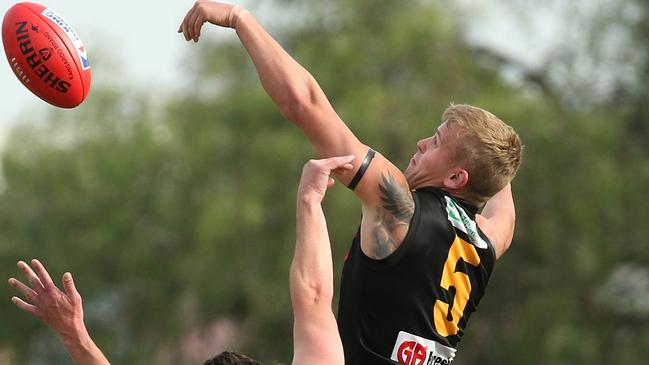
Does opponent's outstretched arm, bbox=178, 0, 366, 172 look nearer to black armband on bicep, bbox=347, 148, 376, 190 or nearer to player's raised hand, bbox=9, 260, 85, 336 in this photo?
black armband on bicep, bbox=347, 148, 376, 190

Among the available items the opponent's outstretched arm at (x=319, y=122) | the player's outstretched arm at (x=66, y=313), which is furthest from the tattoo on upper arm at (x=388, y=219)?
the player's outstretched arm at (x=66, y=313)

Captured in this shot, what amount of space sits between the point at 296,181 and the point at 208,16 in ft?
61.8

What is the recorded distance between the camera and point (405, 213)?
5699 millimetres

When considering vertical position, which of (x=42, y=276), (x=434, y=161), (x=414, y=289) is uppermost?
(x=434, y=161)

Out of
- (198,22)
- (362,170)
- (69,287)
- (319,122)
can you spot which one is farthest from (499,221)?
(69,287)

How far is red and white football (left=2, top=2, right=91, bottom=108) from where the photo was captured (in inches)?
283

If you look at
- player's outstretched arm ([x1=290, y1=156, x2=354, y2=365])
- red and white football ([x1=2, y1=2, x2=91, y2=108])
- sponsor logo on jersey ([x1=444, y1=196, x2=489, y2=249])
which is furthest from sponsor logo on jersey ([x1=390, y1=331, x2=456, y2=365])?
red and white football ([x1=2, y1=2, x2=91, y2=108])

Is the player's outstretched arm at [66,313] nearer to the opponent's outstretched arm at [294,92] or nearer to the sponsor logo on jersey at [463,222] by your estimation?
the opponent's outstretched arm at [294,92]

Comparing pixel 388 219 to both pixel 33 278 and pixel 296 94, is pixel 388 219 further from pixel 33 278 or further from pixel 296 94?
pixel 33 278

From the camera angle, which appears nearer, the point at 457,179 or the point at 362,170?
the point at 362,170

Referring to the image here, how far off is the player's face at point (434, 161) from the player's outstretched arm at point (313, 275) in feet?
3.32

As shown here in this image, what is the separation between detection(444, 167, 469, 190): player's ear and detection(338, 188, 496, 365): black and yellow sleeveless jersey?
6 centimetres

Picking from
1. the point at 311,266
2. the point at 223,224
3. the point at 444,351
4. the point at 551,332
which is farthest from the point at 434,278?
the point at 223,224

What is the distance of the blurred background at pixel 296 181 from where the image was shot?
76.1 feet
